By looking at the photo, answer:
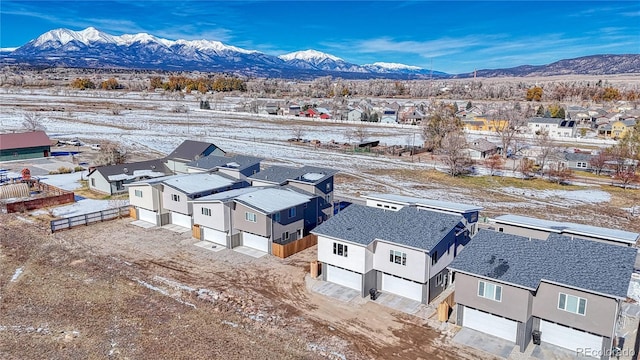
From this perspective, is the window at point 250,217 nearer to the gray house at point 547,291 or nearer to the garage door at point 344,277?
the garage door at point 344,277

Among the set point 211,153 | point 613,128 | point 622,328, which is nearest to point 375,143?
point 211,153

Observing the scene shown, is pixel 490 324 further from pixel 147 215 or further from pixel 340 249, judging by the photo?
pixel 147 215

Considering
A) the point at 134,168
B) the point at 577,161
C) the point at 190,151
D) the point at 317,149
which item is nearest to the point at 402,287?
the point at 190,151

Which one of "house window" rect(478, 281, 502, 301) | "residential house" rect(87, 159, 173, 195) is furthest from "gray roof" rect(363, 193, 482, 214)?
"residential house" rect(87, 159, 173, 195)

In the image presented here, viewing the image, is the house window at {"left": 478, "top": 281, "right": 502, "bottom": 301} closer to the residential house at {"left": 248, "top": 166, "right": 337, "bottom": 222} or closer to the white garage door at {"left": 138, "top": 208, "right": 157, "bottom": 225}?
the residential house at {"left": 248, "top": 166, "right": 337, "bottom": 222}

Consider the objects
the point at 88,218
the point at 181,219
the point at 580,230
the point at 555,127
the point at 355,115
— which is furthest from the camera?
the point at 355,115
